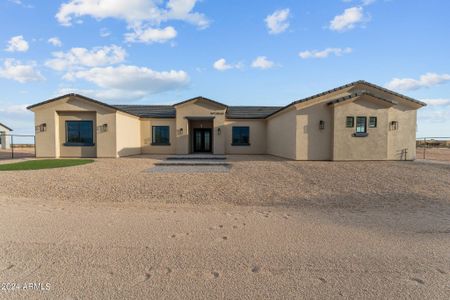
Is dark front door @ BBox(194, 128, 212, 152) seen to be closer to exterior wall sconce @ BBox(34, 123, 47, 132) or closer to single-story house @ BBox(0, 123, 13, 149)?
exterior wall sconce @ BBox(34, 123, 47, 132)

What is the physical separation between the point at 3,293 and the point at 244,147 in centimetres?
1710

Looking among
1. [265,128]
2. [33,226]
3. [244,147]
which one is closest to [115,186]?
[33,226]

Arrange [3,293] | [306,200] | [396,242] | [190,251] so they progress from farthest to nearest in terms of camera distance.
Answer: [306,200] < [396,242] < [190,251] < [3,293]

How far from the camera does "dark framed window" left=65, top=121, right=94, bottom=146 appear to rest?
623 inches

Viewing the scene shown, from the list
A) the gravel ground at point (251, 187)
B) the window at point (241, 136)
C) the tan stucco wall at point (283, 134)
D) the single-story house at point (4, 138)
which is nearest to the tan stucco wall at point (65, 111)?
the gravel ground at point (251, 187)

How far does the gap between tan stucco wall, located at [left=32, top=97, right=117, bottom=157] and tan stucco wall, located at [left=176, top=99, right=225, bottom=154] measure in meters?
4.56

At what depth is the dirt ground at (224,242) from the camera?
2.49 m

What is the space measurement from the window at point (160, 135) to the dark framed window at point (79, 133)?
438cm

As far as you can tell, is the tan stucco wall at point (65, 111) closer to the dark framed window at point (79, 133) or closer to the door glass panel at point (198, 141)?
the dark framed window at point (79, 133)

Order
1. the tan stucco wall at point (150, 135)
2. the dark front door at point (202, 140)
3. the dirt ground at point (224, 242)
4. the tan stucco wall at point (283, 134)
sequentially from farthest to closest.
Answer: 1. the dark front door at point (202, 140)
2. the tan stucco wall at point (150, 135)
3. the tan stucco wall at point (283, 134)
4. the dirt ground at point (224, 242)

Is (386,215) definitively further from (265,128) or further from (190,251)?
(265,128)

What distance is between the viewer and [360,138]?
13414 mm

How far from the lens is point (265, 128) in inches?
755

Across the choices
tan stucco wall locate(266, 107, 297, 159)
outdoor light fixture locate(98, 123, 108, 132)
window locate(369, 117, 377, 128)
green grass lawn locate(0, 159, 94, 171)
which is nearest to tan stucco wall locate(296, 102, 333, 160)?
tan stucco wall locate(266, 107, 297, 159)
